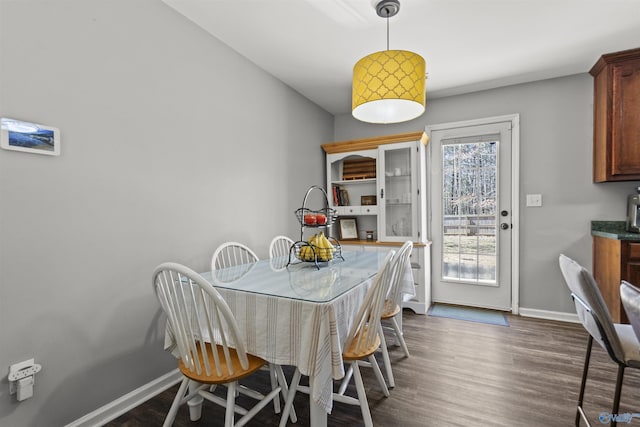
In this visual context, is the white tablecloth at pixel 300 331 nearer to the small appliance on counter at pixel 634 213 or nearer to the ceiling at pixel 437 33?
the ceiling at pixel 437 33

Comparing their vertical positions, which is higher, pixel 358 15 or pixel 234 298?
pixel 358 15

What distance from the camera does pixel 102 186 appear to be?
1.66 m

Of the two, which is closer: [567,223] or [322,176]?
[567,223]

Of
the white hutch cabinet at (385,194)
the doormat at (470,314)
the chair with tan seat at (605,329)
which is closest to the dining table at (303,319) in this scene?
the chair with tan seat at (605,329)

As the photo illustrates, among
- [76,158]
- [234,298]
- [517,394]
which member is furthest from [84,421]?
[517,394]

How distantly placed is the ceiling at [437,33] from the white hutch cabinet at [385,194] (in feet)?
2.72

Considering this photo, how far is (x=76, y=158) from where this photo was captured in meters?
1.56

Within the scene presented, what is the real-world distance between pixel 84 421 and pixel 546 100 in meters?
4.42

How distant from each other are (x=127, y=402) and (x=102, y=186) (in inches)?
48.4

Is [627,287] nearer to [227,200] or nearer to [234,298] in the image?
[234,298]

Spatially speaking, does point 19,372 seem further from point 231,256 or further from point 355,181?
point 355,181

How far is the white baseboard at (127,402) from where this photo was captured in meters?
1.60

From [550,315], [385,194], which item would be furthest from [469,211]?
[550,315]

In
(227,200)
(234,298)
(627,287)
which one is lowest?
(234,298)
